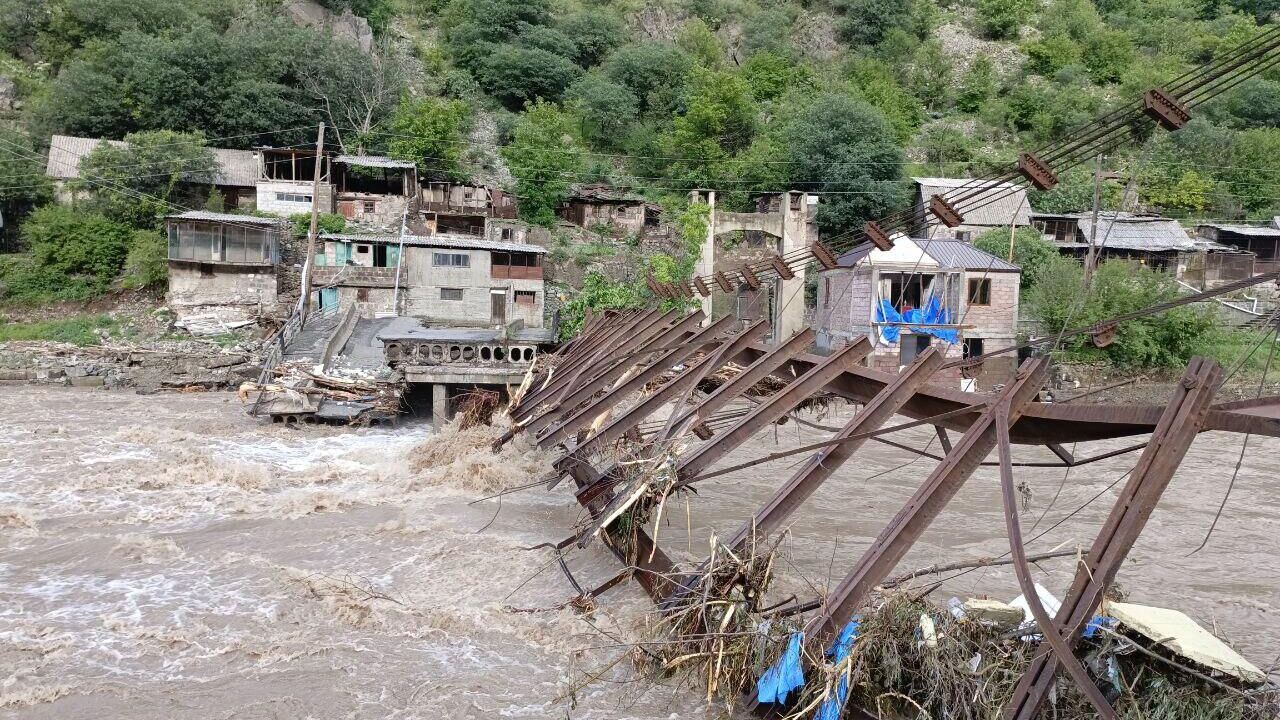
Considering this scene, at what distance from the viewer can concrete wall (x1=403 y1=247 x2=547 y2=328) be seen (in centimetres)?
3569

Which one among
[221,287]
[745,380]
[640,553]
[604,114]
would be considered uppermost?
[604,114]

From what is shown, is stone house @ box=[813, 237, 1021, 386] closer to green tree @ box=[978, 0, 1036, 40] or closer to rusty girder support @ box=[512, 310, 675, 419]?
rusty girder support @ box=[512, 310, 675, 419]

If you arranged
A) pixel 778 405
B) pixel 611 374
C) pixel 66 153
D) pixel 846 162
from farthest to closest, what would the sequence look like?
pixel 846 162 < pixel 66 153 < pixel 611 374 < pixel 778 405

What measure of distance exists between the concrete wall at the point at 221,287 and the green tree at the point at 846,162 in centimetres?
2780

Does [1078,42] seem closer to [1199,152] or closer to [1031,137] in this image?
[1031,137]

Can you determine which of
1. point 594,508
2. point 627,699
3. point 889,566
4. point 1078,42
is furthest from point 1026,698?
point 1078,42

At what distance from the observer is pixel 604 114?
2235 inches

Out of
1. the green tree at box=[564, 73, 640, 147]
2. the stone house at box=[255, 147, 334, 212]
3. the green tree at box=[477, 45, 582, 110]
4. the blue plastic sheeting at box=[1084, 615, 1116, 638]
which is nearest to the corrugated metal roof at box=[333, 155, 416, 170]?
the stone house at box=[255, 147, 334, 212]

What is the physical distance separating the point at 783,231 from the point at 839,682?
3591 cm

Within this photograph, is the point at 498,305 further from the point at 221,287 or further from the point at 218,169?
the point at 218,169

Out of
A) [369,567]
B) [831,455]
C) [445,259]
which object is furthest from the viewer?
[445,259]

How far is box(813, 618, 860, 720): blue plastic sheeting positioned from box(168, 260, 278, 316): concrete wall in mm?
33578

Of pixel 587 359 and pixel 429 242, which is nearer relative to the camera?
pixel 587 359

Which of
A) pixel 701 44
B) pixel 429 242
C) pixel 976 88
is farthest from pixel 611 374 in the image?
pixel 701 44
